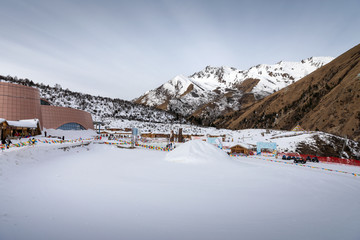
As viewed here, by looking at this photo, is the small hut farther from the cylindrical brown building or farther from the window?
the window

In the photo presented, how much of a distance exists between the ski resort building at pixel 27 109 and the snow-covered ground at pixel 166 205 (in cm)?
2888

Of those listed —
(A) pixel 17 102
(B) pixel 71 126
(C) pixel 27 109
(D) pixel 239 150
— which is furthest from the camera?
(B) pixel 71 126

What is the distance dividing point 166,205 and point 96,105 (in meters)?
116

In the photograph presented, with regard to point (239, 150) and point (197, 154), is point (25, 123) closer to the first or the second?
point (197, 154)

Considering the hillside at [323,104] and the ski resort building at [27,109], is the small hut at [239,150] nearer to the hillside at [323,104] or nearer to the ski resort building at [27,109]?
the ski resort building at [27,109]

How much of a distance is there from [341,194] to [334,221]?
487 centimetres

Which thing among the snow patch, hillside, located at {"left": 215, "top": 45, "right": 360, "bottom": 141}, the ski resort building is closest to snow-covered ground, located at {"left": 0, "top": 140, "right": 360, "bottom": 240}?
the snow patch

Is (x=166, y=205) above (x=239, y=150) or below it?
above

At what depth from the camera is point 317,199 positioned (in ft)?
30.7

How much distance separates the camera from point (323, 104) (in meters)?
72.0

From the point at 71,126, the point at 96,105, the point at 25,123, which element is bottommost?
the point at 71,126

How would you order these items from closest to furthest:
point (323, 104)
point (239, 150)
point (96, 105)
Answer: point (239, 150), point (323, 104), point (96, 105)

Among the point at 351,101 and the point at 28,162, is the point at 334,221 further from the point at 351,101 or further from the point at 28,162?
the point at 351,101

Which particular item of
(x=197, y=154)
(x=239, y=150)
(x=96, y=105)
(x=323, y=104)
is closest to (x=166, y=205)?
(x=197, y=154)
